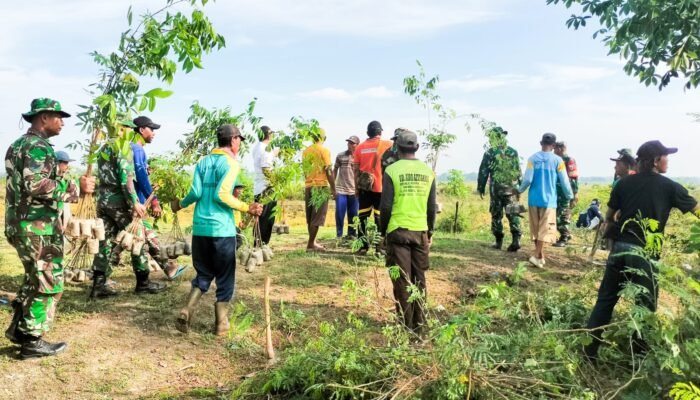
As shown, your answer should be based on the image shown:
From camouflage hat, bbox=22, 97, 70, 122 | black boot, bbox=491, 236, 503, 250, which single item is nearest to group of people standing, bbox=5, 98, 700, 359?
camouflage hat, bbox=22, 97, 70, 122

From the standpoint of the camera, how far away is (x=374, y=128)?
7.74m

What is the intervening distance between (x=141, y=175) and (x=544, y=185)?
5520mm

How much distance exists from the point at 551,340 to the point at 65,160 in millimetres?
5016

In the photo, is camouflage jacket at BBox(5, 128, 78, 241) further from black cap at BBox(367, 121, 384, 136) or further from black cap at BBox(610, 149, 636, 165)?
black cap at BBox(610, 149, 636, 165)

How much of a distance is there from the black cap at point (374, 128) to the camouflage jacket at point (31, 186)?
4.37 meters

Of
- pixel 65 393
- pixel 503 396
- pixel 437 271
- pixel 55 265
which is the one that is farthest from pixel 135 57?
pixel 437 271

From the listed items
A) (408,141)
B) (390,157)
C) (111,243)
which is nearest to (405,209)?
(408,141)

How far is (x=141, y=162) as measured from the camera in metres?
5.93

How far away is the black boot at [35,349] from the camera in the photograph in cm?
437

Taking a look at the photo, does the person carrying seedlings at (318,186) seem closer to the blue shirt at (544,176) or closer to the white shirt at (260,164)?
the white shirt at (260,164)

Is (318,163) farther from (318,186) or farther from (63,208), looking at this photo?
(63,208)

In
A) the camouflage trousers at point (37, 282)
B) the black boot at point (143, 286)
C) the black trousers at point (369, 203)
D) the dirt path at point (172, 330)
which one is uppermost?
the black trousers at point (369, 203)

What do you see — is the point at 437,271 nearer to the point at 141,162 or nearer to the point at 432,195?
the point at 432,195

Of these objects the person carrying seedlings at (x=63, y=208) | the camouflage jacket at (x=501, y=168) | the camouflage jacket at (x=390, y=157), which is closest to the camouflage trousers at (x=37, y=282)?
the person carrying seedlings at (x=63, y=208)
